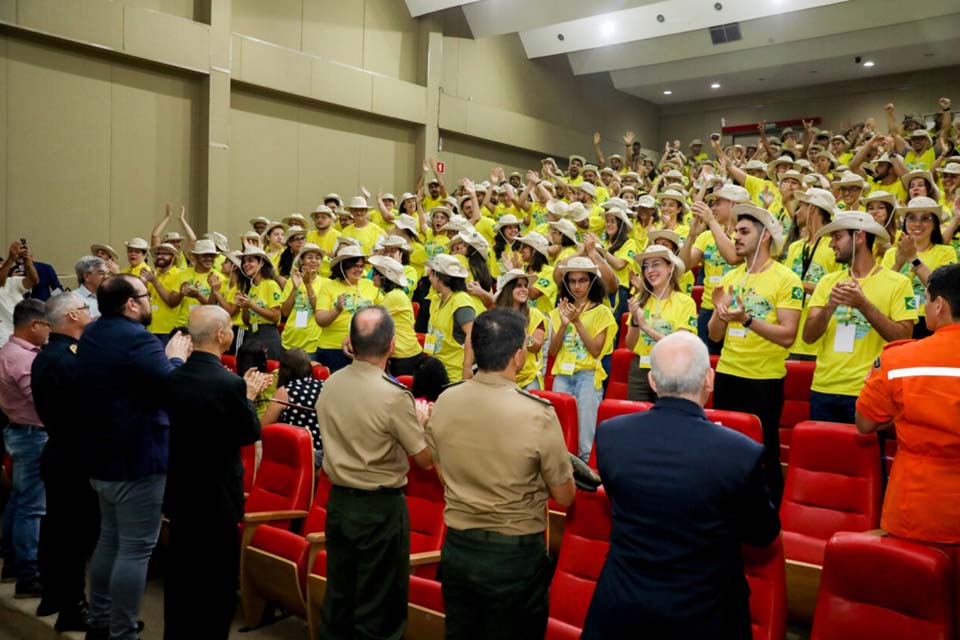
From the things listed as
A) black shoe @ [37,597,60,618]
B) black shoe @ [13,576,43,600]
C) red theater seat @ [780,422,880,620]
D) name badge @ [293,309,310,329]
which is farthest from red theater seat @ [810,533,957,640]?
name badge @ [293,309,310,329]

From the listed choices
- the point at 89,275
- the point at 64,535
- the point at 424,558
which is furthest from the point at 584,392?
the point at 89,275

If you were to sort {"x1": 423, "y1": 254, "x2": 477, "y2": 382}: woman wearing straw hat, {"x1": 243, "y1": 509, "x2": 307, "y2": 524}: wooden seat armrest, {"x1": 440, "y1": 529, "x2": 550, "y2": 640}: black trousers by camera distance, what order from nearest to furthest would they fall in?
{"x1": 440, "y1": 529, "x2": 550, "y2": 640}: black trousers < {"x1": 243, "y1": 509, "x2": 307, "y2": 524}: wooden seat armrest < {"x1": 423, "y1": 254, "x2": 477, "y2": 382}: woman wearing straw hat

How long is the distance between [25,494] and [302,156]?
8.56m

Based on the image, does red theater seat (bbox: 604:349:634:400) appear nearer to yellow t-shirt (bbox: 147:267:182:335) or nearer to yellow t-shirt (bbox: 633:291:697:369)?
yellow t-shirt (bbox: 633:291:697:369)

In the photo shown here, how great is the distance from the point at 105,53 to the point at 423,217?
183 inches

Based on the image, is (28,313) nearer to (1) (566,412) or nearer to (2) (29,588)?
(2) (29,588)

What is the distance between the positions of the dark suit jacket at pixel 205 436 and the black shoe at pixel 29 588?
1.49 meters

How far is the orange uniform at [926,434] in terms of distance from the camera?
7.77 feet

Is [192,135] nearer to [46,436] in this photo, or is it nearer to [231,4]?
[231,4]

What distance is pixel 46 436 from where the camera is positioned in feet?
13.5

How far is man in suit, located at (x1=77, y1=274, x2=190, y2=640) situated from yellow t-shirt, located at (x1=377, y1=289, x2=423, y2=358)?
2244 mm

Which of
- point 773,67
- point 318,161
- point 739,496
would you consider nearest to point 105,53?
point 318,161

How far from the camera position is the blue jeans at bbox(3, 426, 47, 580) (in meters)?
4.04

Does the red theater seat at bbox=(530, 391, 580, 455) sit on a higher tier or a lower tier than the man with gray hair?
lower
